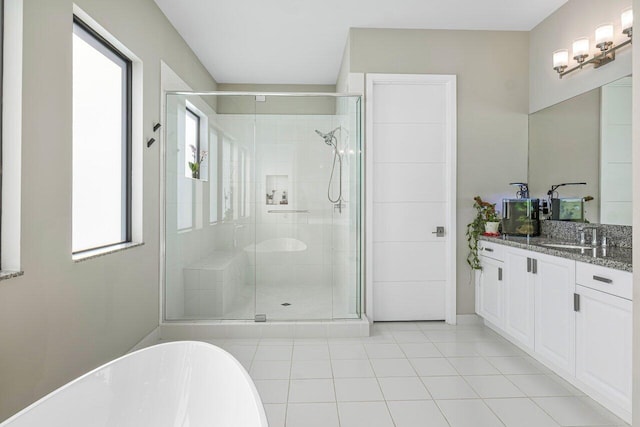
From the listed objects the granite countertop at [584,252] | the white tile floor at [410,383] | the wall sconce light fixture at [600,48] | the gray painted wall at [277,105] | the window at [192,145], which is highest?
the wall sconce light fixture at [600,48]

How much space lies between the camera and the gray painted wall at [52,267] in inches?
64.6

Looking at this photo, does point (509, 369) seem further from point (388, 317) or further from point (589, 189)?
point (589, 189)

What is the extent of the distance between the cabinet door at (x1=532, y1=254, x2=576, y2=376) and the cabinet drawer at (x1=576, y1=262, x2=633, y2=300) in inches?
2.8

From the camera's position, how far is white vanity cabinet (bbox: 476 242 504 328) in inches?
119

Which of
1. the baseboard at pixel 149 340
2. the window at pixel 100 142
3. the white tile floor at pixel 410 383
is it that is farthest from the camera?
the baseboard at pixel 149 340

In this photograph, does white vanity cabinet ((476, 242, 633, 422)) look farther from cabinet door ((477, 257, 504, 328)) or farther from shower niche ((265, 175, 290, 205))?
shower niche ((265, 175, 290, 205))

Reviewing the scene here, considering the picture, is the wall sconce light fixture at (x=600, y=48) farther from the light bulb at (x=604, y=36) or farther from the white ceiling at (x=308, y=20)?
the white ceiling at (x=308, y=20)

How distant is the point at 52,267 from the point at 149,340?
4.61 feet

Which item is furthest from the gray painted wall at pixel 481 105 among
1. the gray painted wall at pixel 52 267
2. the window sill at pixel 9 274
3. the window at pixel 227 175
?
the window sill at pixel 9 274

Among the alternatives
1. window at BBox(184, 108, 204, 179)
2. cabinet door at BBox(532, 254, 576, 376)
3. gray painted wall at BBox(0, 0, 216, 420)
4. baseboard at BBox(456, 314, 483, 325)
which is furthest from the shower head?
baseboard at BBox(456, 314, 483, 325)

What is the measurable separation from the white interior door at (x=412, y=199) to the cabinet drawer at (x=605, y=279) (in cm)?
144

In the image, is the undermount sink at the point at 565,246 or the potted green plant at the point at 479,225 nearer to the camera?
the undermount sink at the point at 565,246

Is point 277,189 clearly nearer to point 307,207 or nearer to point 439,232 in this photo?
point 307,207

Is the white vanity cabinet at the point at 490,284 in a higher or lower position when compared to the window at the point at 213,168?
lower
